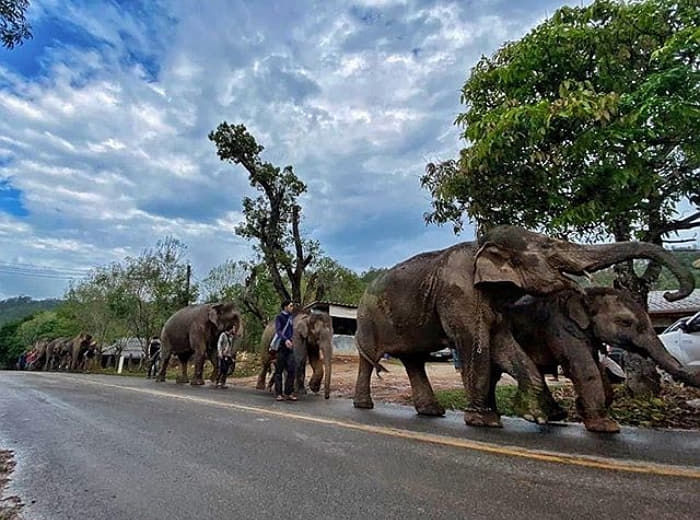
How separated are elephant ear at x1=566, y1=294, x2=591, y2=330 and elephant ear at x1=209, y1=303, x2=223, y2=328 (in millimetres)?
12165

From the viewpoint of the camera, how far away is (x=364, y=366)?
938 centimetres

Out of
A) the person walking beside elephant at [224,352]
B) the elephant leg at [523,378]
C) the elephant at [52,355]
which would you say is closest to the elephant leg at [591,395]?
the elephant leg at [523,378]

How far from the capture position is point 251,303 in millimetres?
28453

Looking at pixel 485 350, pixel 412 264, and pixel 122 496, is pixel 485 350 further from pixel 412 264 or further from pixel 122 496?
pixel 122 496

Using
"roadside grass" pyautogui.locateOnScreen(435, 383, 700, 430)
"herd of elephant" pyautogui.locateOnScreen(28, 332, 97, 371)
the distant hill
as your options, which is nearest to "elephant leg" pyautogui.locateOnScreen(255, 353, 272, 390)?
"roadside grass" pyautogui.locateOnScreen(435, 383, 700, 430)

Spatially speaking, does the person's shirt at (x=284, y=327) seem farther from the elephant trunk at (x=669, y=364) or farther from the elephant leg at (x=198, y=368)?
the elephant leg at (x=198, y=368)

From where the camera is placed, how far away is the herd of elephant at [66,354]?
3694 centimetres

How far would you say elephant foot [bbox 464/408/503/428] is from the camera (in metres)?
6.30

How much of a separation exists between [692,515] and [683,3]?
6.54 m

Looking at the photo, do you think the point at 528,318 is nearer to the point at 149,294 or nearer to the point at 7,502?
the point at 7,502

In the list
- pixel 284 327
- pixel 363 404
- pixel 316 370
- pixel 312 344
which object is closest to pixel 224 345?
pixel 316 370

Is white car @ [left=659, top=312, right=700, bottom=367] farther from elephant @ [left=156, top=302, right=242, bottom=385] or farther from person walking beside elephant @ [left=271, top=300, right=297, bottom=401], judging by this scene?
elephant @ [left=156, top=302, right=242, bottom=385]

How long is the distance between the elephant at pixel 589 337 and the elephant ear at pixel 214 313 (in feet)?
37.5

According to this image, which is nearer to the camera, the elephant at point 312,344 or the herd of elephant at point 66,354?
the elephant at point 312,344
